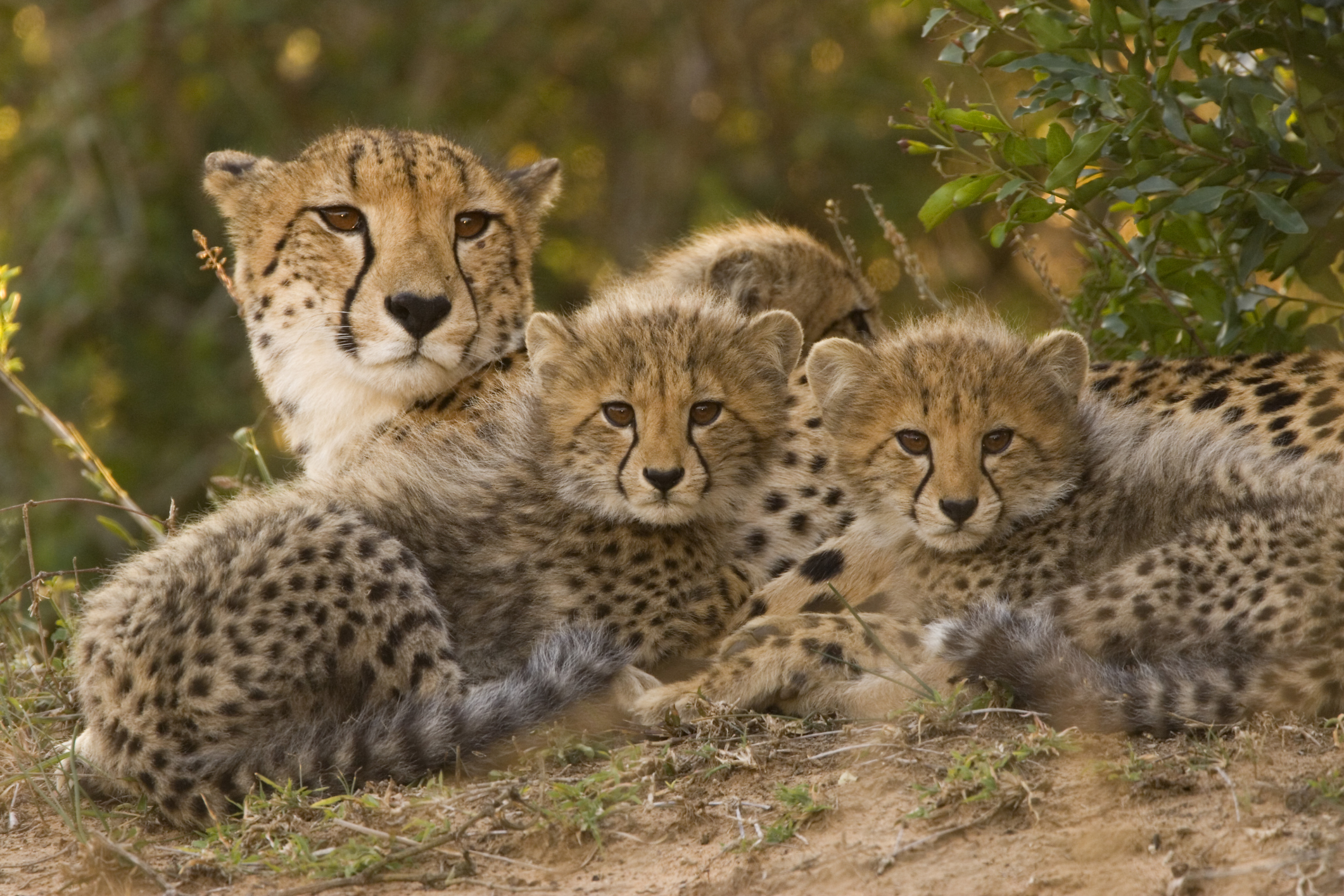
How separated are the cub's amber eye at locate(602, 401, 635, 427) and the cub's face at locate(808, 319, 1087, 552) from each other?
422mm

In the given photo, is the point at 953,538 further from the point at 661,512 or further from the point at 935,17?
the point at 935,17

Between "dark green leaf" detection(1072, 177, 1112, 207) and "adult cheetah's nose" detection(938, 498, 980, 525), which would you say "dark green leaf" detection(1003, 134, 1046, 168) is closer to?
"dark green leaf" detection(1072, 177, 1112, 207)

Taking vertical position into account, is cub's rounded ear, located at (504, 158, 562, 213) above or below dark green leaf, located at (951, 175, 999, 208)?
above

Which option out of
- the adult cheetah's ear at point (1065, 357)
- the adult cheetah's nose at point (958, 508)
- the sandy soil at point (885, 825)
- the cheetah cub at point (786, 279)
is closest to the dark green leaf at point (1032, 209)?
the adult cheetah's ear at point (1065, 357)

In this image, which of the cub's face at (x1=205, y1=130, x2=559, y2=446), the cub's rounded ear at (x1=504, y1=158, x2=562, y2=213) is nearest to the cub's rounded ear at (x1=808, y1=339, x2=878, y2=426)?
the cub's face at (x1=205, y1=130, x2=559, y2=446)

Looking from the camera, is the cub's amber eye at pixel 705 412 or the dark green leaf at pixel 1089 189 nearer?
the cub's amber eye at pixel 705 412

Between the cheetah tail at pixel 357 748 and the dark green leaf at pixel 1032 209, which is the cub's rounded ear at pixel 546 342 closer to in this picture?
the cheetah tail at pixel 357 748

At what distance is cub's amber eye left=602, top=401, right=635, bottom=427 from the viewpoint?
3688 millimetres

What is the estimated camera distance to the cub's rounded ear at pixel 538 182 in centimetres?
478

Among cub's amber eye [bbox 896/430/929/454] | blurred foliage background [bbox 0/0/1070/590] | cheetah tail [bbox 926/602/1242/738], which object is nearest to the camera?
cheetah tail [bbox 926/602/1242/738]

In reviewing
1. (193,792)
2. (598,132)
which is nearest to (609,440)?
(193,792)

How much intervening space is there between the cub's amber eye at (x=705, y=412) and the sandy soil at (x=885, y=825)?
2.79ft

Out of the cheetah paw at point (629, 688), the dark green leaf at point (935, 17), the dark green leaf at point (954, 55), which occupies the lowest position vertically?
the cheetah paw at point (629, 688)

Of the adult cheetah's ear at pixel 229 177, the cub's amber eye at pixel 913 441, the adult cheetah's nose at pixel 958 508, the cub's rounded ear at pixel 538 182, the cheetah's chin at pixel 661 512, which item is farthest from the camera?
the cub's rounded ear at pixel 538 182
